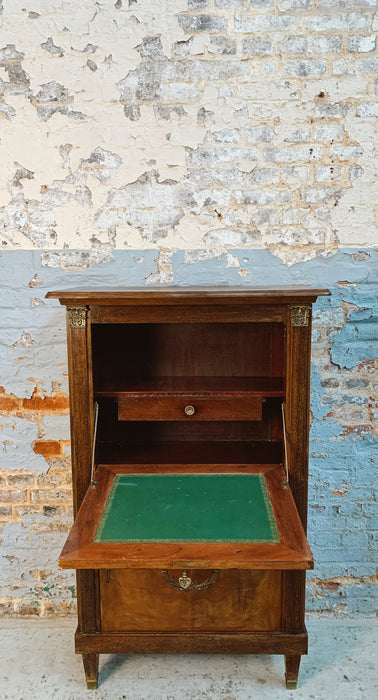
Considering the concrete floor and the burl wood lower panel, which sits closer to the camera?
the burl wood lower panel

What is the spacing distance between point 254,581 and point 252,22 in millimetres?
2394

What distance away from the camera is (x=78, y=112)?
107 inches

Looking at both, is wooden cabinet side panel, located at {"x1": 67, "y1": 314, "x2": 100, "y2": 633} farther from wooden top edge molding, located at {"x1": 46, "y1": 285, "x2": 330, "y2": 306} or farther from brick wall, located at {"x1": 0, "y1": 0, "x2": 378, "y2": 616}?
brick wall, located at {"x1": 0, "y1": 0, "x2": 378, "y2": 616}

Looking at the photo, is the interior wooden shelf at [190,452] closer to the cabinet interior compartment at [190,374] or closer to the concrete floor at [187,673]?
the cabinet interior compartment at [190,374]

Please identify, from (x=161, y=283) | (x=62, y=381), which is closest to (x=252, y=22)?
(x=161, y=283)

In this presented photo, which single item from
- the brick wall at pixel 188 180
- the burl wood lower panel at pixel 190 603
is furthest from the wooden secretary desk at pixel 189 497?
the brick wall at pixel 188 180

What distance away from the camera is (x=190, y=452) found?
2809 mm

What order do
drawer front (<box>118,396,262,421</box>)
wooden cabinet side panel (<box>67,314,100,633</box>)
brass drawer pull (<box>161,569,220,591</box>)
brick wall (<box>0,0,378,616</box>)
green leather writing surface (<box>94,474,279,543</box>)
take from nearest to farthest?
green leather writing surface (<box>94,474,279,543</box>), brass drawer pull (<box>161,569,220,591</box>), wooden cabinet side panel (<box>67,314,100,633</box>), drawer front (<box>118,396,262,421</box>), brick wall (<box>0,0,378,616</box>)

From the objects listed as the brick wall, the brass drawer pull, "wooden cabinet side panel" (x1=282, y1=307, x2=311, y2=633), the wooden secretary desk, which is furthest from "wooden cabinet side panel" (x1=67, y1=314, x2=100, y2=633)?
"wooden cabinet side panel" (x1=282, y1=307, x2=311, y2=633)

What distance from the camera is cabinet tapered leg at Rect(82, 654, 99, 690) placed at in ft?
8.34

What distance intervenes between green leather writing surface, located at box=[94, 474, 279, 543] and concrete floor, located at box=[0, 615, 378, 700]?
87 cm

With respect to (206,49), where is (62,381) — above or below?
below

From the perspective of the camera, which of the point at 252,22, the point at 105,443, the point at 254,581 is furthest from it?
the point at 105,443

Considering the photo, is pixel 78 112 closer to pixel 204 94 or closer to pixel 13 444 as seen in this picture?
pixel 204 94
